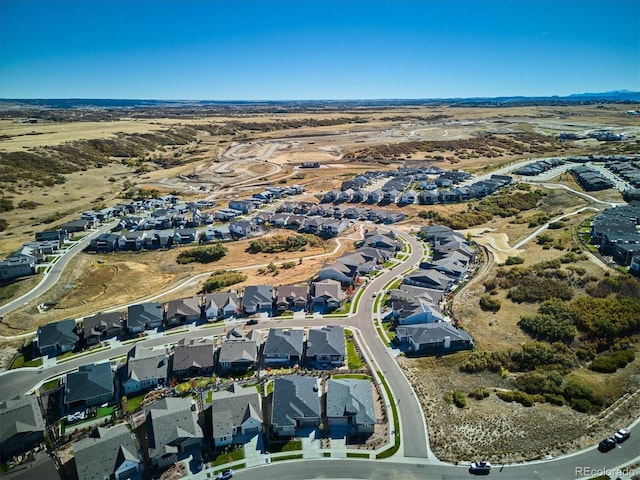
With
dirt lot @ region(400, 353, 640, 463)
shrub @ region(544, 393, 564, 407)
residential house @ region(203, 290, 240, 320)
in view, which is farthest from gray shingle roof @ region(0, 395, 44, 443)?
shrub @ region(544, 393, 564, 407)

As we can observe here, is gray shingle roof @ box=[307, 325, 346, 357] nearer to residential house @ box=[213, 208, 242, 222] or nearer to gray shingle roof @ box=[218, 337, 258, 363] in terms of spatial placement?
gray shingle roof @ box=[218, 337, 258, 363]

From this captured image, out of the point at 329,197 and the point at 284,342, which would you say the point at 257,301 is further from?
the point at 329,197

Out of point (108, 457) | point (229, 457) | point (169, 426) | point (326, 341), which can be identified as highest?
point (326, 341)

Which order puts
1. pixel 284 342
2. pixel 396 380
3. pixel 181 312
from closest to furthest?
pixel 396 380, pixel 284 342, pixel 181 312

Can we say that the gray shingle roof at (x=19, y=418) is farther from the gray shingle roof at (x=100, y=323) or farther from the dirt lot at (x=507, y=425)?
the dirt lot at (x=507, y=425)

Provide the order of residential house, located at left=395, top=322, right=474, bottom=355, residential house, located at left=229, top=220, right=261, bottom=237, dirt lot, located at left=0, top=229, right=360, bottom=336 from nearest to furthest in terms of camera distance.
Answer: residential house, located at left=395, top=322, right=474, bottom=355
dirt lot, located at left=0, top=229, right=360, bottom=336
residential house, located at left=229, top=220, right=261, bottom=237

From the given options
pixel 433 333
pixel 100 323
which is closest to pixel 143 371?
pixel 100 323
